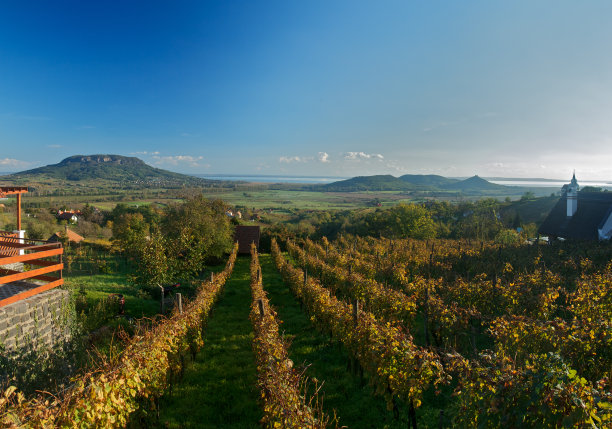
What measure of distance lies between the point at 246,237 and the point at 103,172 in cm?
16137

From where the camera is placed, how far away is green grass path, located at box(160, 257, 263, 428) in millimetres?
5145

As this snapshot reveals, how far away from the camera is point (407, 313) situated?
25.5 ft

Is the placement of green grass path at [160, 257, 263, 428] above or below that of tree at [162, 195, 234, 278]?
below

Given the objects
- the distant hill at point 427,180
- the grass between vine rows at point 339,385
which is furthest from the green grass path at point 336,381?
the distant hill at point 427,180

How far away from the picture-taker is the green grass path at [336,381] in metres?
5.14

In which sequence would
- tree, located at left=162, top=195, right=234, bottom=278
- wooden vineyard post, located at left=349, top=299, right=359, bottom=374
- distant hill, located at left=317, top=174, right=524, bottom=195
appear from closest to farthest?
wooden vineyard post, located at left=349, top=299, right=359, bottom=374 < tree, located at left=162, top=195, right=234, bottom=278 < distant hill, located at left=317, top=174, right=524, bottom=195

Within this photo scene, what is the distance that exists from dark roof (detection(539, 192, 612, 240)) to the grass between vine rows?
24.1 metres

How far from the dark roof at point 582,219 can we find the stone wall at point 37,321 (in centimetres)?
3022

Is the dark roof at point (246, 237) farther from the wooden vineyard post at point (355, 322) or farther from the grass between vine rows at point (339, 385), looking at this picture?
the wooden vineyard post at point (355, 322)

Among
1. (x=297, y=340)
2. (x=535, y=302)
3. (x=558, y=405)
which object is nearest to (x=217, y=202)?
(x=297, y=340)

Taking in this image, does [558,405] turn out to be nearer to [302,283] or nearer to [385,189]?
[302,283]

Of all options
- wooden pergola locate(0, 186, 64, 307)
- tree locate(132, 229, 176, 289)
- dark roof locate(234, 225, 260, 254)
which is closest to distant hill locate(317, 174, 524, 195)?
dark roof locate(234, 225, 260, 254)

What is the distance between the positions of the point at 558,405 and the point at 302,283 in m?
9.10

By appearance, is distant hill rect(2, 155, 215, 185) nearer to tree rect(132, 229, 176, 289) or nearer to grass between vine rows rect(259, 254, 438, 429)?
tree rect(132, 229, 176, 289)
